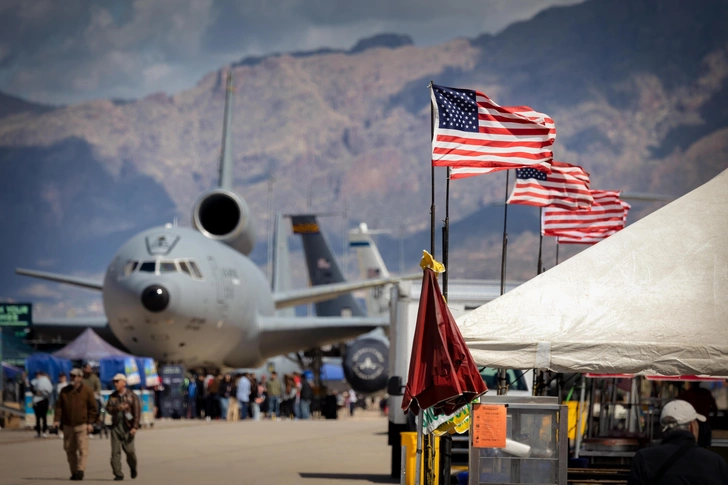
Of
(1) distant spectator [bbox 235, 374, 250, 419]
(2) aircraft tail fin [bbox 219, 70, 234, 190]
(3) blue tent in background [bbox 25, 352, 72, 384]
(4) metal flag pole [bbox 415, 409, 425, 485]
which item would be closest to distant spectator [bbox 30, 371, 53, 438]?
(3) blue tent in background [bbox 25, 352, 72, 384]

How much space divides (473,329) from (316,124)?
7082 inches

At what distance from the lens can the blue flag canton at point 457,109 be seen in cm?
1052

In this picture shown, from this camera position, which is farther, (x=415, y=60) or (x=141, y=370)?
(x=415, y=60)

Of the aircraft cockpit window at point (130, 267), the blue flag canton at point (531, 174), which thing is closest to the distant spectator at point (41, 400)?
the aircraft cockpit window at point (130, 267)

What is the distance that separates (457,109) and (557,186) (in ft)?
14.4

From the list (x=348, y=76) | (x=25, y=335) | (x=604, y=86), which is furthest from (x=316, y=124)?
(x=25, y=335)

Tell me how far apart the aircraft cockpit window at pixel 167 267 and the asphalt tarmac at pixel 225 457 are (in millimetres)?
3634

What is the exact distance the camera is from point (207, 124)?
192 m

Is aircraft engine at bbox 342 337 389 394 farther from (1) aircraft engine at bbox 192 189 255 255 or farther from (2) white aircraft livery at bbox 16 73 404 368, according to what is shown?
(1) aircraft engine at bbox 192 189 255 255

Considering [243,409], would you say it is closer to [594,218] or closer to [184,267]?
[184,267]

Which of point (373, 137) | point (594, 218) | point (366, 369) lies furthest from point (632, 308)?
point (373, 137)

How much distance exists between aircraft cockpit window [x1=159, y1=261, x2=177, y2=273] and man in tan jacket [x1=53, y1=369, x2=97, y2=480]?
12.1 meters

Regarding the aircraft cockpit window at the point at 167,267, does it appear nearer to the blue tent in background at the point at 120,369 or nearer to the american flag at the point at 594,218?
the blue tent in background at the point at 120,369

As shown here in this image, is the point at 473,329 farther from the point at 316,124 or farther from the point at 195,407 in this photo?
the point at 316,124
